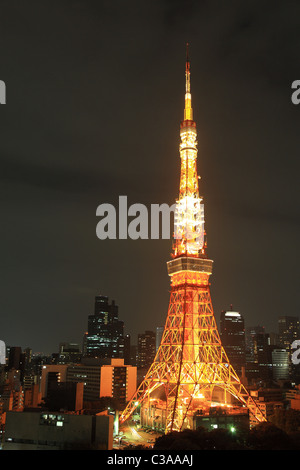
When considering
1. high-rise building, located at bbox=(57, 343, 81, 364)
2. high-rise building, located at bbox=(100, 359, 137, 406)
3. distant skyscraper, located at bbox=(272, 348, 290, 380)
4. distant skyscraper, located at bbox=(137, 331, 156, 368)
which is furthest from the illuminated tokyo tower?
distant skyscraper, located at bbox=(137, 331, 156, 368)

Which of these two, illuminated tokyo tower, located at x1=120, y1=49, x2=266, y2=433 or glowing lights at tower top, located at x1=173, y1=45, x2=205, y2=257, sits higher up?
glowing lights at tower top, located at x1=173, y1=45, x2=205, y2=257

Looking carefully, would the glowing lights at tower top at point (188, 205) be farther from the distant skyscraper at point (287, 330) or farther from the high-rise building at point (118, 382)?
the distant skyscraper at point (287, 330)

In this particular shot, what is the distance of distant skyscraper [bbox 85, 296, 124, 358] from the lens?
516ft

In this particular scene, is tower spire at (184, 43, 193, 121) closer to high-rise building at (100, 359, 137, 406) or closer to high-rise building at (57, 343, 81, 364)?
high-rise building at (100, 359, 137, 406)

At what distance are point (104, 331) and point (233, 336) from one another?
4901 cm

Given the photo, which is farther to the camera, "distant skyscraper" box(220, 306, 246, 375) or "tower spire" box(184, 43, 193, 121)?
"distant skyscraper" box(220, 306, 246, 375)

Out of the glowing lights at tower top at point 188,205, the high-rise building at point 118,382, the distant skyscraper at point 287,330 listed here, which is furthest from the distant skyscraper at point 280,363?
the glowing lights at tower top at point 188,205

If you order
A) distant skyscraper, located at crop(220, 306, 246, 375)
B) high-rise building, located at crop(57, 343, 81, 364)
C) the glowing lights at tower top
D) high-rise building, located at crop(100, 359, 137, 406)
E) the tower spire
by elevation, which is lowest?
high-rise building, located at crop(100, 359, 137, 406)

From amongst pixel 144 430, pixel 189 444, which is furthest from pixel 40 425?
pixel 144 430

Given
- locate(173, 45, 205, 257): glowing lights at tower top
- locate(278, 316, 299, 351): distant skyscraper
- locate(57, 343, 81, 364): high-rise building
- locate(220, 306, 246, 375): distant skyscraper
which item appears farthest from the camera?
locate(278, 316, 299, 351): distant skyscraper

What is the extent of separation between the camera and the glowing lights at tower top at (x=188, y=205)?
171 feet

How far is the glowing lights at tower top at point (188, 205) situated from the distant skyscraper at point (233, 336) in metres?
108

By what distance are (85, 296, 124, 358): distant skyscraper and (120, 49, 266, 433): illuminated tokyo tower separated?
104 meters
